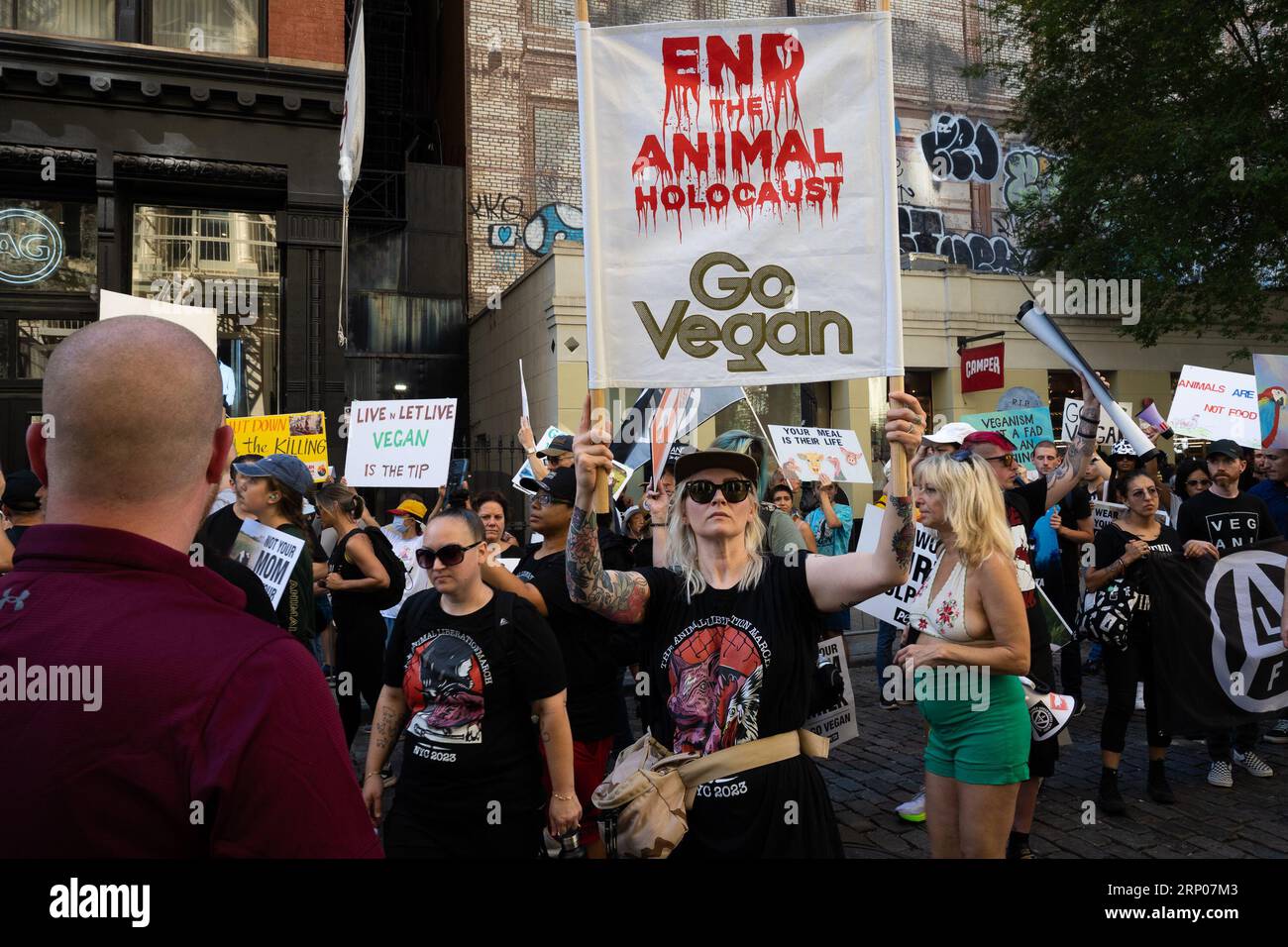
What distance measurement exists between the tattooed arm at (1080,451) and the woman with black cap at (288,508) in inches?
Result: 175

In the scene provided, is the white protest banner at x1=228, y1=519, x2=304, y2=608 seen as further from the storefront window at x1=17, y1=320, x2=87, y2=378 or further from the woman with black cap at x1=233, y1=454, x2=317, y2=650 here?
the storefront window at x1=17, y1=320, x2=87, y2=378

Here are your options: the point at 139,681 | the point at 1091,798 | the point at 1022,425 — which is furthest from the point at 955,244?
the point at 139,681

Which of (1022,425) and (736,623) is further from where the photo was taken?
(1022,425)

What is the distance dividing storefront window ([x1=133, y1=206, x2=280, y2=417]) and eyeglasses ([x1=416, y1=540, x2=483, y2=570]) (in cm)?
1373

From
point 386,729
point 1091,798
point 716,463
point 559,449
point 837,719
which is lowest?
point 1091,798

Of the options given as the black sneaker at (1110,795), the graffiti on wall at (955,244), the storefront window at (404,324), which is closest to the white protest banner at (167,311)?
the black sneaker at (1110,795)

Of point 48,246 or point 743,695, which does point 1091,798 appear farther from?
point 48,246

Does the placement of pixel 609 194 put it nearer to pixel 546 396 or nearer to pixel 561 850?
pixel 561 850

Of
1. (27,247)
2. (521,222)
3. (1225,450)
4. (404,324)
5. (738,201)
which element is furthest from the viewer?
(521,222)

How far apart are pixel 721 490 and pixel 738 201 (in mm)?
1098

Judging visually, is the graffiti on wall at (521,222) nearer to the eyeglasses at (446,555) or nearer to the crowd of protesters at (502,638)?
the crowd of protesters at (502,638)

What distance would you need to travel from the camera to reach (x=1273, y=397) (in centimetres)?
734

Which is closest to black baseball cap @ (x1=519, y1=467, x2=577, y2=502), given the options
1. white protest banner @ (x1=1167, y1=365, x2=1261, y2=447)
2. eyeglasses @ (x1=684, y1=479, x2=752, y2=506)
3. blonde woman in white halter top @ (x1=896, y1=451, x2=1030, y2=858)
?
eyeglasses @ (x1=684, y1=479, x2=752, y2=506)

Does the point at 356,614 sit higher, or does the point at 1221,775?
the point at 356,614
